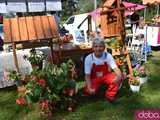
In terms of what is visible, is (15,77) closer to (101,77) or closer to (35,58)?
(35,58)

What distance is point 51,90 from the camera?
509 centimetres

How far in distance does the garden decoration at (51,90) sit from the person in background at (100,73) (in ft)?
1.10

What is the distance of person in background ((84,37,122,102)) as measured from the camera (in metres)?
5.43

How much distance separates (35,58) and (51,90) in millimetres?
1709

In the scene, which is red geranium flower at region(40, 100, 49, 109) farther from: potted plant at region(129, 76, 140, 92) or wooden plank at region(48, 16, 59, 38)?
potted plant at region(129, 76, 140, 92)

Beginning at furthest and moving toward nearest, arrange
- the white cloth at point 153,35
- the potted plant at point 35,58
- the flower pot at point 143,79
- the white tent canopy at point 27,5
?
the white tent canopy at point 27,5 < the white cloth at point 153,35 < the potted plant at point 35,58 < the flower pot at point 143,79

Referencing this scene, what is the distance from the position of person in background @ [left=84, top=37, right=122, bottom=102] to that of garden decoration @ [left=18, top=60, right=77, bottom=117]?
13.2 inches

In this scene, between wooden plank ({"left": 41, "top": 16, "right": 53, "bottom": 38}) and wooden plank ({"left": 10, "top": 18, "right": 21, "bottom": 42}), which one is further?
wooden plank ({"left": 41, "top": 16, "right": 53, "bottom": 38})

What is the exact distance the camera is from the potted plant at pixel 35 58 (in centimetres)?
663

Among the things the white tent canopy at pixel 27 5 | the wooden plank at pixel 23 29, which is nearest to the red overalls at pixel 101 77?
the wooden plank at pixel 23 29

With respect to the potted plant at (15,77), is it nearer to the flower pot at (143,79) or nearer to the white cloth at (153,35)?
the flower pot at (143,79)

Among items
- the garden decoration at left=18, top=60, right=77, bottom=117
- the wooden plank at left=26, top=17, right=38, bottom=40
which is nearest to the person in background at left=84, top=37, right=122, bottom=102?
the garden decoration at left=18, top=60, right=77, bottom=117

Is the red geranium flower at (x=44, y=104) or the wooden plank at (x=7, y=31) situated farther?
the wooden plank at (x=7, y=31)

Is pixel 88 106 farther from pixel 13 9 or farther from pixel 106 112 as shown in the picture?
pixel 13 9
